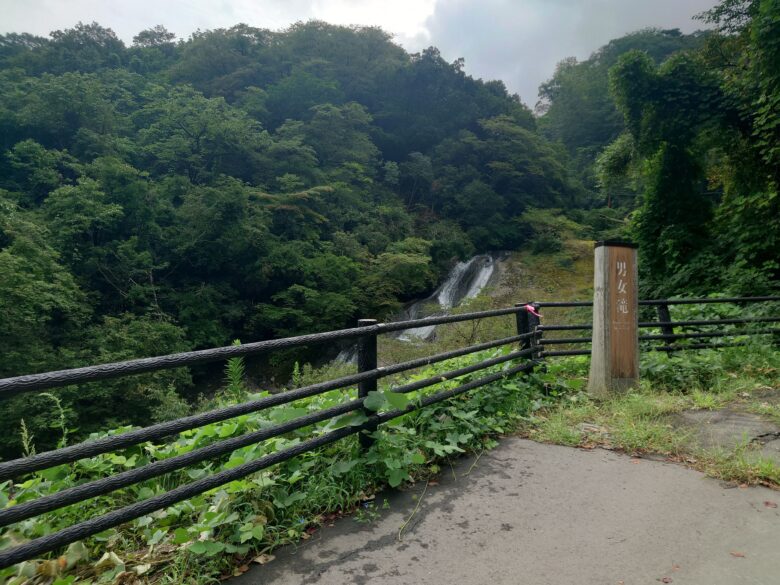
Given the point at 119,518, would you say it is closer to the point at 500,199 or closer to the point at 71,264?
the point at 71,264

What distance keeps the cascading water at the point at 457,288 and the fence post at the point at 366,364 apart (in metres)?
16.7

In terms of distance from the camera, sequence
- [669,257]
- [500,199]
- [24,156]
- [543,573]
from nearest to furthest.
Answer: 1. [543,573]
2. [669,257]
3. [24,156]
4. [500,199]

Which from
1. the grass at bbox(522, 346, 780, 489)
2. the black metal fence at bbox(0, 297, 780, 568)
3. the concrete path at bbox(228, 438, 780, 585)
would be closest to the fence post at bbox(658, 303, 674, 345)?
the grass at bbox(522, 346, 780, 489)

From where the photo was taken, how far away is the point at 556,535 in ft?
7.51

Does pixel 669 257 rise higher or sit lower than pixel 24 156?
lower

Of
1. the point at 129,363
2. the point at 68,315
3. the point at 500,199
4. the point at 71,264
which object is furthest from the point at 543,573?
the point at 500,199

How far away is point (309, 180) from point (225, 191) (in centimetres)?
669

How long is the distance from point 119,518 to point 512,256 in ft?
98.2

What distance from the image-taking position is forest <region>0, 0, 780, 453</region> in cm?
1222

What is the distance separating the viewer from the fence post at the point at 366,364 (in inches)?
113

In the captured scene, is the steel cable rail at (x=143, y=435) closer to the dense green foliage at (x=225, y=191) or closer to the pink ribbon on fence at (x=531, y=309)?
the pink ribbon on fence at (x=531, y=309)

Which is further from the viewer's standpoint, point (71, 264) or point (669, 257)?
point (71, 264)

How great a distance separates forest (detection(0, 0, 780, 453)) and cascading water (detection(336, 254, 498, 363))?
3.51 feet

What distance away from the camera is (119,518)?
6.04ft
